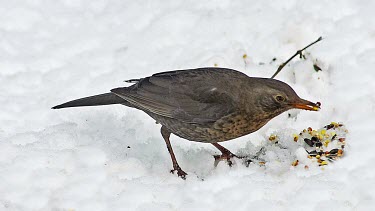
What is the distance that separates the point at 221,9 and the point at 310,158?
8.71ft

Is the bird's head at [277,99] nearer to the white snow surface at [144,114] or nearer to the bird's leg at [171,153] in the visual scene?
the white snow surface at [144,114]

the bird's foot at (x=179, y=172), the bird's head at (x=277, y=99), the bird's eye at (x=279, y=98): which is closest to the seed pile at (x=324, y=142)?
the bird's head at (x=277, y=99)

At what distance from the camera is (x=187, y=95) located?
5801 mm

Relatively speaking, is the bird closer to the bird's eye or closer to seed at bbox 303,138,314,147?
the bird's eye

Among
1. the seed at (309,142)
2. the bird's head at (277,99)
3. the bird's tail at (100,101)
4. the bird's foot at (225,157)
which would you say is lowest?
the bird's foot at (225,157)

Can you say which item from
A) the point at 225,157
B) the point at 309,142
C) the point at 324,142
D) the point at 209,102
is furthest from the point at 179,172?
the point at 324,142

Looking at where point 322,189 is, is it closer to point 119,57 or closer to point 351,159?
point 351,159

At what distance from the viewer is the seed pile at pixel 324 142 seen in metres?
5.65

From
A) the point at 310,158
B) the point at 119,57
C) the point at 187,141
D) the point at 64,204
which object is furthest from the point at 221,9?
the point at 64,204

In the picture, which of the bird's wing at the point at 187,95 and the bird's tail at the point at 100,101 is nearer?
the bird's wing at the point at 187,95

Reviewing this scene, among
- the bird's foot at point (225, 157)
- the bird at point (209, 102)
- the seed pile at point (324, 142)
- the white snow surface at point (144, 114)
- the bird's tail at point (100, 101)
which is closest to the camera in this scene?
the white snow surface at point (144, 114)

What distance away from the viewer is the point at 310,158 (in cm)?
566

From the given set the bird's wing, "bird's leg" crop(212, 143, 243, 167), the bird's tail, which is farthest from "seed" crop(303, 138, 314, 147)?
the bird's tail

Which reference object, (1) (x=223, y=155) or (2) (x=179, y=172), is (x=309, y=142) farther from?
(2) (x=179, y=172)
